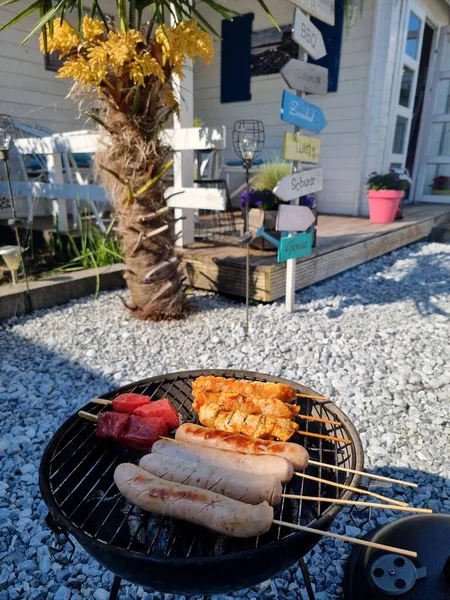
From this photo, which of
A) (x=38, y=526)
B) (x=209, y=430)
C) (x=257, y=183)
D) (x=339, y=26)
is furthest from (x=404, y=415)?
(x=339, y=26)

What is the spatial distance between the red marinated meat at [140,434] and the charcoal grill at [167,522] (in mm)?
50

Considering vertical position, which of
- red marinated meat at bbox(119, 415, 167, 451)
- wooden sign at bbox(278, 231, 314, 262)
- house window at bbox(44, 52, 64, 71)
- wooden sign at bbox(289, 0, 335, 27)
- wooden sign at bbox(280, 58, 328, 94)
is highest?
house window at bbox(44, 52, 64, 71)

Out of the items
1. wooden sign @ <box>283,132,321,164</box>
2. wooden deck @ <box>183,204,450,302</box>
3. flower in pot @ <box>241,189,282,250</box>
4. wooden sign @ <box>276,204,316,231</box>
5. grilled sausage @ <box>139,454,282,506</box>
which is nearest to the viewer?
grilled sausage @ <box>139,454,282,506</box>

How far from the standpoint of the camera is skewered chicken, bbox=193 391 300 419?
4.75 ft

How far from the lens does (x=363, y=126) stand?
23.7 feet

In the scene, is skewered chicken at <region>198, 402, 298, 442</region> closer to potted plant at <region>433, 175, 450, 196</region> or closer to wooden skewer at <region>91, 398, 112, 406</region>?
wooden skewer at <region>91, 398, 112, 406</region>

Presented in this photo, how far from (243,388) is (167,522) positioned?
55 cm

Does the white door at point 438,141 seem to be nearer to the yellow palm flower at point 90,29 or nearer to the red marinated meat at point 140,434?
the yellow palm flower at point 90,29

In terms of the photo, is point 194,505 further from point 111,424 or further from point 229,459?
point 111,424

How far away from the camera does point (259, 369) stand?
308 cm

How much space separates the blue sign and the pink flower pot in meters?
3.40

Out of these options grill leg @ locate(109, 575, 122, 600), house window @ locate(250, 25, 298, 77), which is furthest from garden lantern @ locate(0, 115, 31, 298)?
house window @ locate(250, 25, 298, 77)

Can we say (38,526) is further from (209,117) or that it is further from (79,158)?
(209,117)

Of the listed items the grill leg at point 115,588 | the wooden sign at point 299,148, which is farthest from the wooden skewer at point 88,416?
the wooden sign at point 299,148
